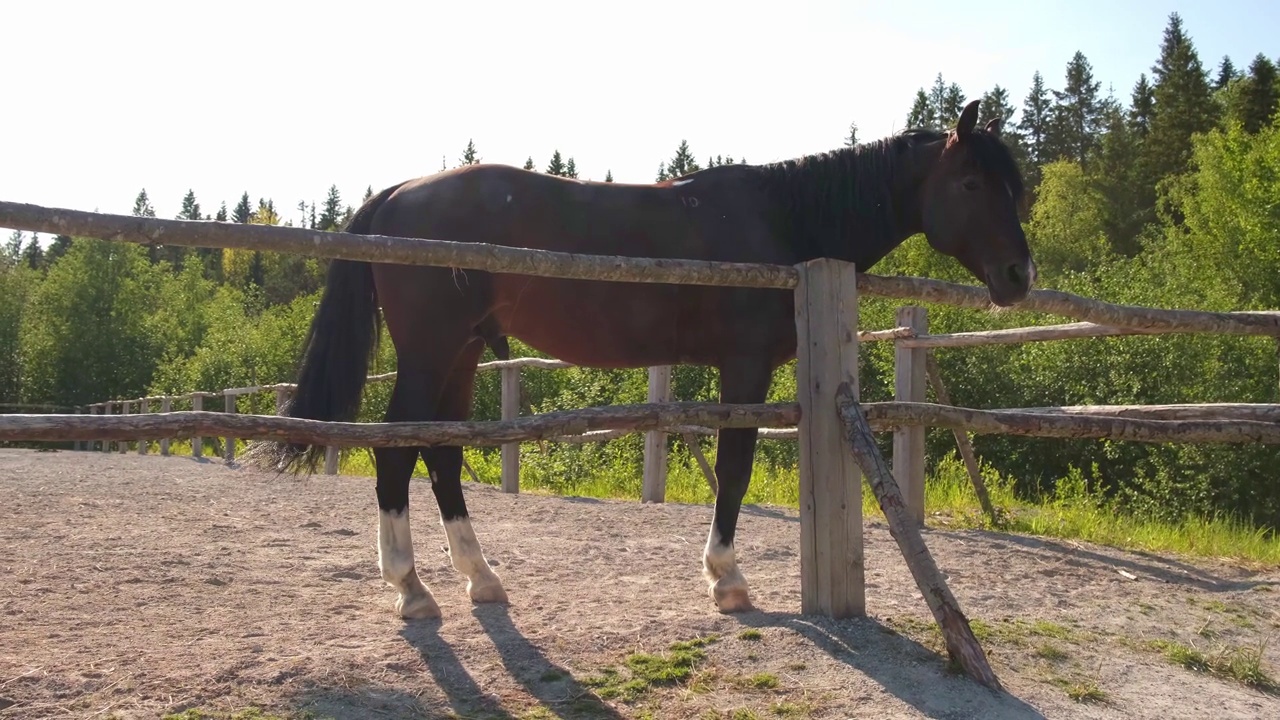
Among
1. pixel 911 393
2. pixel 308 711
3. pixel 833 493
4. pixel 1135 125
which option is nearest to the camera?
pixel 308 711

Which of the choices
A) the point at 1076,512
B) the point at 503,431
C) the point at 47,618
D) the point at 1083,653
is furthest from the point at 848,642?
the point at 1076,512

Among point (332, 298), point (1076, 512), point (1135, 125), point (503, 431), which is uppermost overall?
point (1135, 125)

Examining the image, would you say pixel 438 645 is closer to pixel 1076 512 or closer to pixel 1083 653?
pixel 1083 653

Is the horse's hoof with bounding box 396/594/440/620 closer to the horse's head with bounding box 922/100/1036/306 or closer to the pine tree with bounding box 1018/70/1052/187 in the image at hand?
the horse's head with bounding box 922/100/1036/306

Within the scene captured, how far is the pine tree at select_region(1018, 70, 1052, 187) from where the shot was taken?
2379 inches

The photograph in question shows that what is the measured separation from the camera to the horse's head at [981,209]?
159 inches

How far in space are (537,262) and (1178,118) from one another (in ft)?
143

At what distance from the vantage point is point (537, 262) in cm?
318

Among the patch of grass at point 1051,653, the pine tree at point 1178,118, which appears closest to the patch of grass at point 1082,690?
the patch of grass at point 1051,653

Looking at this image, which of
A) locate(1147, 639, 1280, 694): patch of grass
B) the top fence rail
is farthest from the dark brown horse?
locate(1147, 639, 1280, 694): patch of grass

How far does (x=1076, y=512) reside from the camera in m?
7.88

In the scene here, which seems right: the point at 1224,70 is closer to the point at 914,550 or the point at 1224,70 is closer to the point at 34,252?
the point at 914,550

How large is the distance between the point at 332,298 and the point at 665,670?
2.24m

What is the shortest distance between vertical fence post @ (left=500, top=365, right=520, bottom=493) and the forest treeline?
0.82 metres
